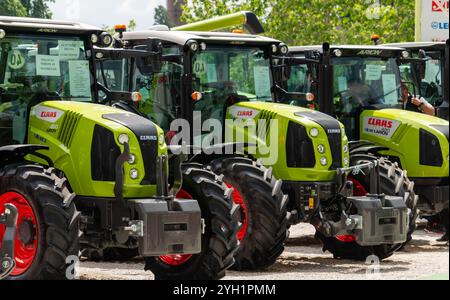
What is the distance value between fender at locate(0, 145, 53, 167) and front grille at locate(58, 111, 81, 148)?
0.77 ft

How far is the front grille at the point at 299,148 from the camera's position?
558 inches

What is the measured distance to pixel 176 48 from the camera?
559 inches

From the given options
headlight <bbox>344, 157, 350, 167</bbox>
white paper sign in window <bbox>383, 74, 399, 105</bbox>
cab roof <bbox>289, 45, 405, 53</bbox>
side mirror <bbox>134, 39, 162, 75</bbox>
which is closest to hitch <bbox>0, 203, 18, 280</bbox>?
side mirror <bbox>134, 39, 162, 75</bbox>

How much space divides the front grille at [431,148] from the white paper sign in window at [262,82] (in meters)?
2.59

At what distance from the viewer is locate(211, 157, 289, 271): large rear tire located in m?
13.2

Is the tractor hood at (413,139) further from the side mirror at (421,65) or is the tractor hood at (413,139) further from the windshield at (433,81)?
the windshield at (433,81)

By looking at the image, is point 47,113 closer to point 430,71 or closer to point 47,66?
point 47,66

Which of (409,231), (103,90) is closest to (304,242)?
(409,231)

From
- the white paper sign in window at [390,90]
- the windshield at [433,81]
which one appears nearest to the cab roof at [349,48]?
the white paper sign in window at [390,90]

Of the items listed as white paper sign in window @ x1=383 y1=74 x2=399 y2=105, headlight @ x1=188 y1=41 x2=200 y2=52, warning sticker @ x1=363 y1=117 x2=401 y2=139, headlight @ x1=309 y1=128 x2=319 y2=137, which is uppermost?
headlight @ x1=188 y1=41 x2=200 y2=52

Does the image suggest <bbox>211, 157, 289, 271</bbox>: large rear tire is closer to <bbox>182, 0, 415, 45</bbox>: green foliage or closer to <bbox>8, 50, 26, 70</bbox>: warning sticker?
<bbox>8, 50, 26, 70</bbox>: warning sticker

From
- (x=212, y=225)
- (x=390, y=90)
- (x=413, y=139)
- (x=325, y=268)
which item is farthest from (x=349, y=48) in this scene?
(x=212, y=225)

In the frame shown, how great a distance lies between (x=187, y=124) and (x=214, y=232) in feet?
8.05

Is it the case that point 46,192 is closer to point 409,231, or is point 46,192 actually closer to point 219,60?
point 219,60
